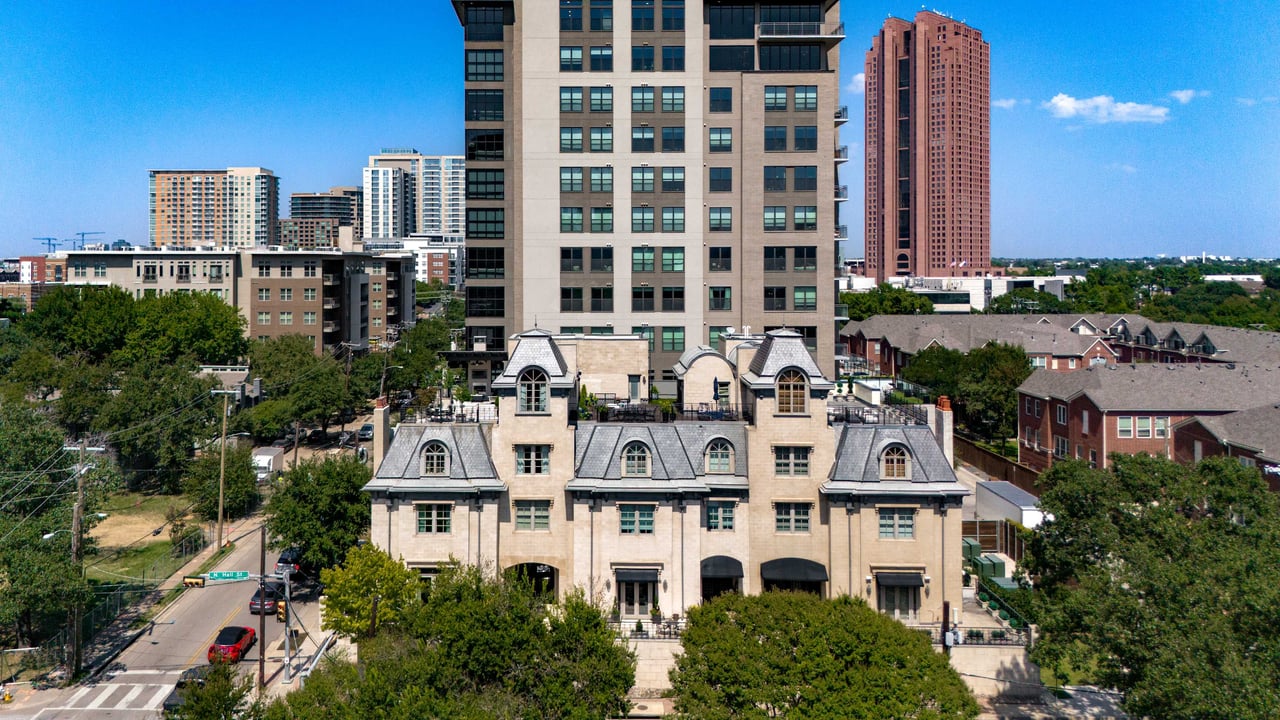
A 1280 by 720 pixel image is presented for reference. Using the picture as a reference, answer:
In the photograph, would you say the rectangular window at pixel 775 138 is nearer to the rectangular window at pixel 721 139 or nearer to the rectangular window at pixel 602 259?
the rectangular window at pixel 721 139

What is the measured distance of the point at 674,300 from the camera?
77562 mm

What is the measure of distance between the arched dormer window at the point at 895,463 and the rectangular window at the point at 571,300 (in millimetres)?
38370

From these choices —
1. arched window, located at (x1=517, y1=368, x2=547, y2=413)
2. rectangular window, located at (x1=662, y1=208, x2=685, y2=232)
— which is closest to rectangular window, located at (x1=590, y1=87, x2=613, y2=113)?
rectangular window, located at (x1=662, y1=208, x2=685, y2=232)

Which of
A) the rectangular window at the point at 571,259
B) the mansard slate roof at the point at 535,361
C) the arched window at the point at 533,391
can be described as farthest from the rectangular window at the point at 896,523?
the rectangular window at the point at 571,259

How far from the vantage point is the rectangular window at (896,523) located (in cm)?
4359

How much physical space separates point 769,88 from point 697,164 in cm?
825

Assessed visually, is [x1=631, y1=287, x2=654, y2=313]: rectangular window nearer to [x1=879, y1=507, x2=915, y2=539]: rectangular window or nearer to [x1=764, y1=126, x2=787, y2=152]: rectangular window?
[x1=764, y1=126, x2=787, y2=152]: rectangular window

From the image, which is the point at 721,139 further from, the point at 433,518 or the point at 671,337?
the point at 433,518

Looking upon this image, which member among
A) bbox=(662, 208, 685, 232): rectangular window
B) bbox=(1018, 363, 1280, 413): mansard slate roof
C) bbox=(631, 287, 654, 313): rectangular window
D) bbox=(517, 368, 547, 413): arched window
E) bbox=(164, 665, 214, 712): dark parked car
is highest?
bbox=(662, 208, 685, 232): rectangular window

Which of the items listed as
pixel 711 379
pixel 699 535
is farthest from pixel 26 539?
pixel 711 379

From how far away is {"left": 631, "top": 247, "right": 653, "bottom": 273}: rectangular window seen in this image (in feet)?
252

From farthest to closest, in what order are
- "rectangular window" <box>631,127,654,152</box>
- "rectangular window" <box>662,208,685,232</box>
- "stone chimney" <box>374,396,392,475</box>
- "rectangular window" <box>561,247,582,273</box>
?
A: "rectangular window" <box>561,247,582,273</box> → "rectangular window" <box>662,208,685,232</box> → "rectangular window" <box>631,127,654,152</box> → "stone chimney" <box>374,396,392,475</box>

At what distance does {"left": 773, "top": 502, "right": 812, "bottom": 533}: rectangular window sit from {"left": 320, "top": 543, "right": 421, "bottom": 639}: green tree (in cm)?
1660

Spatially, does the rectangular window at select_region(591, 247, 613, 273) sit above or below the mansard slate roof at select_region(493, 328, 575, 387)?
above
